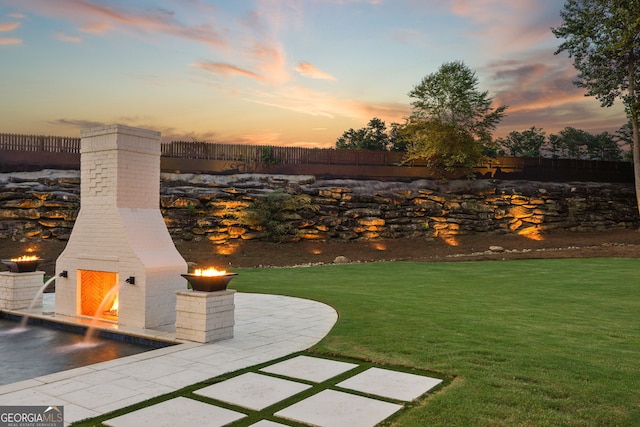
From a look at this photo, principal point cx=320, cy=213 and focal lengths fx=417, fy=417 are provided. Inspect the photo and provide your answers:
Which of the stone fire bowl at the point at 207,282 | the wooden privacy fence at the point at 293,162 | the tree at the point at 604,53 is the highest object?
the tree at the point at 604,53

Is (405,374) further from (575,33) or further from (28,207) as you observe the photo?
(575,33)

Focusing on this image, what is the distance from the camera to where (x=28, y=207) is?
2005 centimetres

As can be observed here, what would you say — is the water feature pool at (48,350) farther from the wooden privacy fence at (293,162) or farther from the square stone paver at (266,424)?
the wooden privacy fence at (293,162)

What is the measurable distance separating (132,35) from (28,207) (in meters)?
10.8

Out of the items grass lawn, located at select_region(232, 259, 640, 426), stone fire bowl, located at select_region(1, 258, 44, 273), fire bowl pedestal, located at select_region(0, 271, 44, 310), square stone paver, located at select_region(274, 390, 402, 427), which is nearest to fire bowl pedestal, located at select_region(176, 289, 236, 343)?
grass lawn, located at select_region(232, 259, 640, 426)

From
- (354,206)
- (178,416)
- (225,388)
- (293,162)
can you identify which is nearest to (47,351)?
(225,388)

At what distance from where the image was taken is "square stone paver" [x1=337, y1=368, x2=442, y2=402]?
14.7ft

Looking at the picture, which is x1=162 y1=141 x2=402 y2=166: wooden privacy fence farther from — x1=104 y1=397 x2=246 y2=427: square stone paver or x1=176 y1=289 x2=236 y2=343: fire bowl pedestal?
x1=104 y1=397 x2=246 y2=427: square stone paver

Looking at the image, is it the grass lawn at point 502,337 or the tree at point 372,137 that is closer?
the grass lawn at point 502,337

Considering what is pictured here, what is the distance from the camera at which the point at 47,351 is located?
673cm

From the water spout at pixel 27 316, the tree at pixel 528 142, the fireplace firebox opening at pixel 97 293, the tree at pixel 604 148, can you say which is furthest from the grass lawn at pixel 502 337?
the tree at pixel 604 148

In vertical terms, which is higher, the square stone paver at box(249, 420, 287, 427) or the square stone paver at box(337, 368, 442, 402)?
the square stone paver at box(249, 420, 287, 427)

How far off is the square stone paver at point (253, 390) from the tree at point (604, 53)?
25.1 m

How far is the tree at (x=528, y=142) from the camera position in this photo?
134ft
